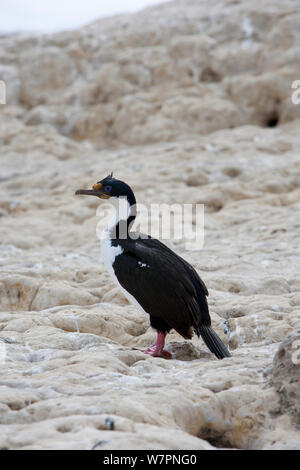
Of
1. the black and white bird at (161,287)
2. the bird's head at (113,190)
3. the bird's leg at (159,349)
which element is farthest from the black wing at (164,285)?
the bird's head at (113,190)

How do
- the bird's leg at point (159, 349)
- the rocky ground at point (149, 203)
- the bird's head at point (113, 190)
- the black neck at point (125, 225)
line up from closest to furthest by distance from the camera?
the rocky ground at point (149, 203), the bird's leg at point (159, 349), the black neck at point (125, 225), the bird's head at point (113, 190)

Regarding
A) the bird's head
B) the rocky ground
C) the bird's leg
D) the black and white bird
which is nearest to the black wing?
the black and white bird

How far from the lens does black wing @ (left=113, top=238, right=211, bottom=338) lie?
15.0ft

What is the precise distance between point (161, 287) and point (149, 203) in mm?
4710

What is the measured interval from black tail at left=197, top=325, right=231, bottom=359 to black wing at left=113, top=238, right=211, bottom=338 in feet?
0.16

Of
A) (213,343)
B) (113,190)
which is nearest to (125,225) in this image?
(113,190)

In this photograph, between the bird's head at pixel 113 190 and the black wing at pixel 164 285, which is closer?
the black wing at pixel 164 285

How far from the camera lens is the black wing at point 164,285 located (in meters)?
4.56

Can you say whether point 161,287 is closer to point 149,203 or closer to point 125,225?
point 125,225

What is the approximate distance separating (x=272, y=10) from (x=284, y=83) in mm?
2285

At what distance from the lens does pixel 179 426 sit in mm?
3283

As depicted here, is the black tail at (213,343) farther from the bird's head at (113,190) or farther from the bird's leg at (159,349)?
the bird's head at (113,190)

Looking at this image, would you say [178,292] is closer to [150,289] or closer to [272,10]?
[150,289]
